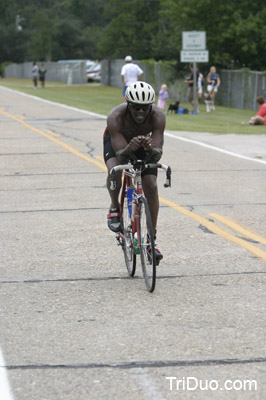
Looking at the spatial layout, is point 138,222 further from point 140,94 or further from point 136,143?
point 140,94

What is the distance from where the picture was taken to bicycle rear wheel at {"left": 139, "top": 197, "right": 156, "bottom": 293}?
251 inches

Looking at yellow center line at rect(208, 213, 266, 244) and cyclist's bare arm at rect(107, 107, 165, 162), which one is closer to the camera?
cyclist's bare arm at rect(107, 107, 165, 162)

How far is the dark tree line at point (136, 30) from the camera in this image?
37.7 metres

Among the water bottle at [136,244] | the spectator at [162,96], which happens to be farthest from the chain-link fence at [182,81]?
the water bottle at [136,244]

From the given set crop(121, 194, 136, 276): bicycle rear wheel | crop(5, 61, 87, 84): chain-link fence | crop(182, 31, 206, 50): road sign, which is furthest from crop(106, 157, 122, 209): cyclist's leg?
crop(5, 61, 87, 84): chain-link fence

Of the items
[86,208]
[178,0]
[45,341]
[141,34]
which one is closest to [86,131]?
[86,208]

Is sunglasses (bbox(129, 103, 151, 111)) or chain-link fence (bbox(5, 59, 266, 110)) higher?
sunglasses (bbox(129, 103, 151, 111))

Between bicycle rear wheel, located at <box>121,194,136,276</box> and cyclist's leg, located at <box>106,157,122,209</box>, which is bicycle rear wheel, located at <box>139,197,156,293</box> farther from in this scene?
cyclist's leg, located at <box>106,157,122,209</box>

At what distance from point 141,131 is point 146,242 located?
103 centimetres

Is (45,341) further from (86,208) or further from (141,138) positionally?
(86,208)

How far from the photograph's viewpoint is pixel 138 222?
664 cm

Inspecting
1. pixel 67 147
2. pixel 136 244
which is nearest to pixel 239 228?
pixel 136 244

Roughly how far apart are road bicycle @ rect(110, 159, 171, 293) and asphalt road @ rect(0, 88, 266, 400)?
18 centimetres

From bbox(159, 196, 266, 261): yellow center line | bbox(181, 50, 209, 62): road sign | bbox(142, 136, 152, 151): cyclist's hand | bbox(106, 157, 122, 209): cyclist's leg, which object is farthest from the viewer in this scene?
bbox(181, 50, 209, 62): road sign
